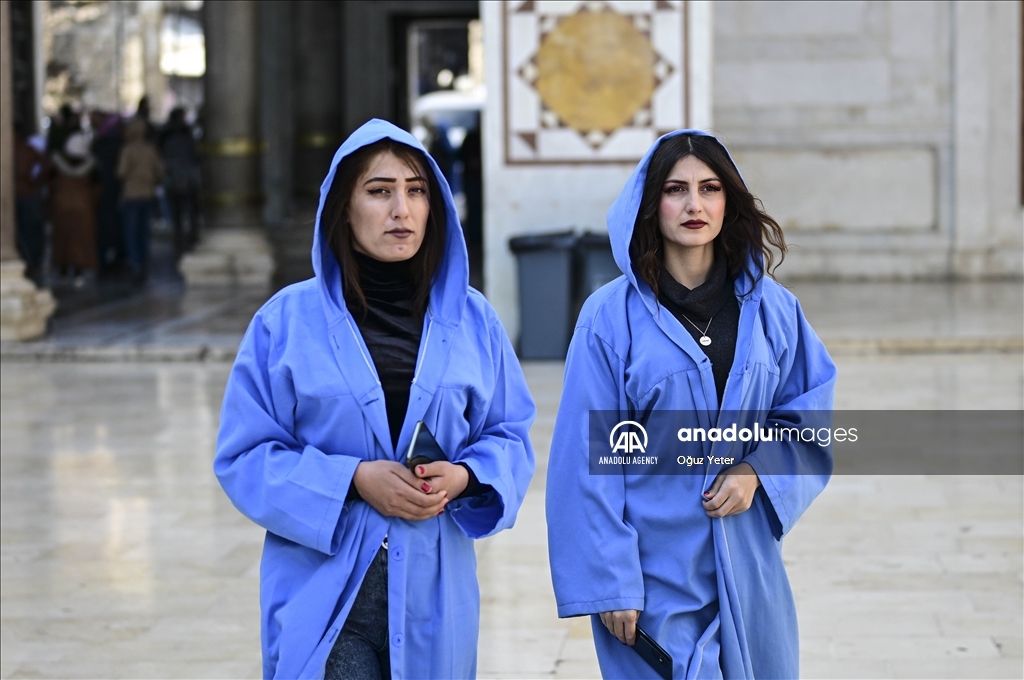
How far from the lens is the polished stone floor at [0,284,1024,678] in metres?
5.23

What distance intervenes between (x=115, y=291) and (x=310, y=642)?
48.9 ft

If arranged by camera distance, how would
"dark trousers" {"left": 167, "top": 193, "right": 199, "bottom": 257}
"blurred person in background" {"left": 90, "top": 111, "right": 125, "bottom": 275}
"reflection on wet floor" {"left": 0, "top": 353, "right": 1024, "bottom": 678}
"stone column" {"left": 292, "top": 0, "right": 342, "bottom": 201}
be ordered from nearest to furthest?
1. "reflection on wet floor" {"left": 0, "top": 353, "right": 1024, "bottom": 678}
2. "blurred person in background" {"left": 90, "top": 111, "right": 125, "bottom": 275}
3. "stone column" {"left": 292, "top": 0, "right": 342, "bottom": 201}
4. "dark trousers" {"left": 167, "top": 193, "right": 199, "bottom": 257}

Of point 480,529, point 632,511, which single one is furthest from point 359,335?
point 632,511

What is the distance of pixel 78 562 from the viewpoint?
21.4 feet

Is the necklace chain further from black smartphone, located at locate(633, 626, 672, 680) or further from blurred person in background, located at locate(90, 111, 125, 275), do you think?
blurred person in background, located at locate(90, 111, 125, 275)

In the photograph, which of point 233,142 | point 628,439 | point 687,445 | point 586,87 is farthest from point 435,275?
point 233,142

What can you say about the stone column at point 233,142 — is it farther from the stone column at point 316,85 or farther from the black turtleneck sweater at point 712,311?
the black turtleneck sweater at point 712,311

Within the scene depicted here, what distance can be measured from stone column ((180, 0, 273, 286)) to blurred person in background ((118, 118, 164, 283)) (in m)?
0.77

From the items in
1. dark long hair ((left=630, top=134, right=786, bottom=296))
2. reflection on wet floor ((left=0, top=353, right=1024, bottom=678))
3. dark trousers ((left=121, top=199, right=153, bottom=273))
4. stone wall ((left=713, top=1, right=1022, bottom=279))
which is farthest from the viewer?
dark trousers ((left=121, top=199, right=153, bottom=273))

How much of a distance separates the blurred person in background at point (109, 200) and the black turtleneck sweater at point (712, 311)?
16.4 m

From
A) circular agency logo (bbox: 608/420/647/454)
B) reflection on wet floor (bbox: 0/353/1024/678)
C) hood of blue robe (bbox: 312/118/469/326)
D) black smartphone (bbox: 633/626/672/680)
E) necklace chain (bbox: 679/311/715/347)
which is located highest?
hood of blue robe (bbox: 312/118/469/326)

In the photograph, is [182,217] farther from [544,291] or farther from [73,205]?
[544,291]

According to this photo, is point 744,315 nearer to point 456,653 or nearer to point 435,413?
point 435,413

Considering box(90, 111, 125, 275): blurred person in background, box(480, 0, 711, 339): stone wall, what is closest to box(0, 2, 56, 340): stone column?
box(480, 0, 711, 339): stone wall
